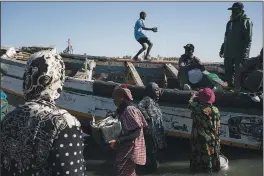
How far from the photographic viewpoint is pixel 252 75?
6266mm

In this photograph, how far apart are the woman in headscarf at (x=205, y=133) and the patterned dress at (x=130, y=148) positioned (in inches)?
83.3

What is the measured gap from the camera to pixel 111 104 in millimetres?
7246

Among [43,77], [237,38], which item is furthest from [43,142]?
[237,38]

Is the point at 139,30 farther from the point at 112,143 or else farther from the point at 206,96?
the point at 112,143

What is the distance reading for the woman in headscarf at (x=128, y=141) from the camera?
350 centimetres

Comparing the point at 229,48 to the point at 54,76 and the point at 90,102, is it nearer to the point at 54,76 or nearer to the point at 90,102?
the point at 90,102

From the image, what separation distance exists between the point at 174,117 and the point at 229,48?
1.66 meters

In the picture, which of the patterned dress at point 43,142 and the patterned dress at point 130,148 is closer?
the patterned dress at point 43,142

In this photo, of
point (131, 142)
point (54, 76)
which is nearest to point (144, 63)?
point (131, 142)

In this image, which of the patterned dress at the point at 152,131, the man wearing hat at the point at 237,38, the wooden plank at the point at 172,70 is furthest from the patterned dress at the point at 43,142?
the wooden plank at the point at 172,70

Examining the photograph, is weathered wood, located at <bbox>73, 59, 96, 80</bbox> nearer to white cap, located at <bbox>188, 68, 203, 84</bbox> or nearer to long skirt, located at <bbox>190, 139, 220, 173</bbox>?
white cap, located at <bbox>188, 68, 203, 84</bbox>

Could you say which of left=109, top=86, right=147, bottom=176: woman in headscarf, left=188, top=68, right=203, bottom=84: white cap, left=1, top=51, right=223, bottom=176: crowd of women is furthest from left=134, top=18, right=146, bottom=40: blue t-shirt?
left=1, top=51, right=223, bottom=176: crowd of women

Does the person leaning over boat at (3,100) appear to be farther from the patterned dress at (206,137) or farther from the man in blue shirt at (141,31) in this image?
the man in blue shirt at (141,31)

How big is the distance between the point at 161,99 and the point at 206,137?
4.70 ft
